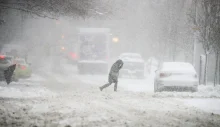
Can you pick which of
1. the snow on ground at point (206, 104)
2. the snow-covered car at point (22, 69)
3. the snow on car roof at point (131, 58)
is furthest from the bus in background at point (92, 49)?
the snow on ground at point (206, 104)

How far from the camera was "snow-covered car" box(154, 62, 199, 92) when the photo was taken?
1655cm

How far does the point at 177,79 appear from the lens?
16.6 meters

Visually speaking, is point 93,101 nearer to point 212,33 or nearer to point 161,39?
point 212,33

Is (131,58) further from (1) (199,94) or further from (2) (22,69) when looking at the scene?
(1) (199,94)

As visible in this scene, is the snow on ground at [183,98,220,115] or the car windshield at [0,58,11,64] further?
the car windshield at [0,58,11,64]

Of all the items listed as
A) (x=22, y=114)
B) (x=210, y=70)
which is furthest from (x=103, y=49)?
(x=22, y=114)

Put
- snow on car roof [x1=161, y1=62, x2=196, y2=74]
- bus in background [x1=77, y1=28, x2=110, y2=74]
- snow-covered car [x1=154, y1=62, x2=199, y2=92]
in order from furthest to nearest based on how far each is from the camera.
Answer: bus in background [x1=77, y1=28, x2=110, y2=74] → snow on car roof [x1=161, y1=62, x2=196, y2=74] → snow-covered car [x1=154, y1=62, x2=199, y2=92]

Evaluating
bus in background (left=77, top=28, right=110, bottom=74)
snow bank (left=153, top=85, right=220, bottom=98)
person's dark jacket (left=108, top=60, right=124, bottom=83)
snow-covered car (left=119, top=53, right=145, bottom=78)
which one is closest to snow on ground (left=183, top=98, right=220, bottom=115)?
snow bank (left=153, top=85, right=220, bottom=98)

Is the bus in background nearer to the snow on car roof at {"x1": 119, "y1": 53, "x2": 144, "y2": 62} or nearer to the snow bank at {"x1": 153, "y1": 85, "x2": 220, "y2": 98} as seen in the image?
the snow on car roof at {"x1": 119, "y1": 53, "x2": 144, "y2": 62}

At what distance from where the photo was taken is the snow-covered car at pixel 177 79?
54.3 ft

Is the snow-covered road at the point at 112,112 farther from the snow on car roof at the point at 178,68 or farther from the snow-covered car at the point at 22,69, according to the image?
the snow-covered car at the point at 22,69

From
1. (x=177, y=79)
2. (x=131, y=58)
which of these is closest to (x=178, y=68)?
(x=177, y=79)

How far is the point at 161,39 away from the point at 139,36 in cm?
1054

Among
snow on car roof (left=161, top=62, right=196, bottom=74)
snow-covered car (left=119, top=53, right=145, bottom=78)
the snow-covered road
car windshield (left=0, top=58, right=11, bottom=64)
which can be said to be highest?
car windshield (left=0, top=58, right=11, bottom=64)
